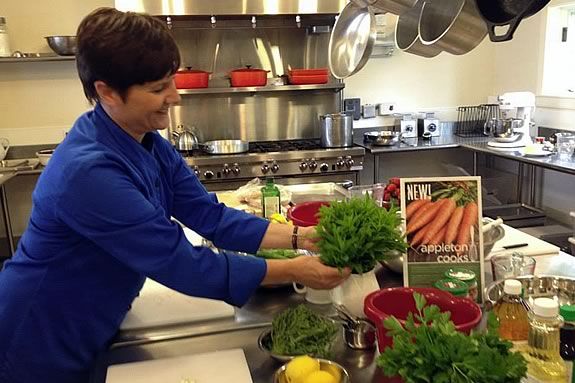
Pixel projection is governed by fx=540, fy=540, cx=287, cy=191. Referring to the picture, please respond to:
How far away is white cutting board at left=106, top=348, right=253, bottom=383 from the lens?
109 cm

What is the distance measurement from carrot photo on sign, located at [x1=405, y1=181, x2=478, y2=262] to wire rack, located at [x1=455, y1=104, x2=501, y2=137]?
12.0ft

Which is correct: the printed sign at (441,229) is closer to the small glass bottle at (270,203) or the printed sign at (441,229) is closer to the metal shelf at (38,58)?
the small glass bottle at (270,203)

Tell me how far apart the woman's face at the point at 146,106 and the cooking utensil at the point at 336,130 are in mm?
2846

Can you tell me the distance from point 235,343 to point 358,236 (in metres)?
0.38

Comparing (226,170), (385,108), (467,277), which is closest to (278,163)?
(226,170)

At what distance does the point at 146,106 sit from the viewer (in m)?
1.21

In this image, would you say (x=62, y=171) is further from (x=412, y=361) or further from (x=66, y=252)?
(x=412, y=361)

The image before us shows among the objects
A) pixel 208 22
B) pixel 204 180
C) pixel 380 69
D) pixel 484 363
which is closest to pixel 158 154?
pixel 484 363

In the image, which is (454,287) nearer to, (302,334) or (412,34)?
(302,334)

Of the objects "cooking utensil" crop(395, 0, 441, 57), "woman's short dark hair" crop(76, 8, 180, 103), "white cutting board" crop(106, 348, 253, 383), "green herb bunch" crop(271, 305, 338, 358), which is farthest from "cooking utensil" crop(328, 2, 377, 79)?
"white cutting board" crop(106, 348, 253, 383)

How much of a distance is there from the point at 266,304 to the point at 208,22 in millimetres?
3285

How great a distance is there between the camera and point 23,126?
4.22 m

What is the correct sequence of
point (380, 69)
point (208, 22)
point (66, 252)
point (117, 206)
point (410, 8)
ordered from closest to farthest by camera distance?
point (117, 206) → point (66, 252) → point (410, 8) → point (208, 22) → point (380, 69)

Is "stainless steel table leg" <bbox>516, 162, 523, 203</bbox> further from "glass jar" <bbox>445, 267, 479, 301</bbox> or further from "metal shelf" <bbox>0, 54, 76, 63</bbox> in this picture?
"metal shelf" <bbox>0, 54, 76, 63</bbox>
